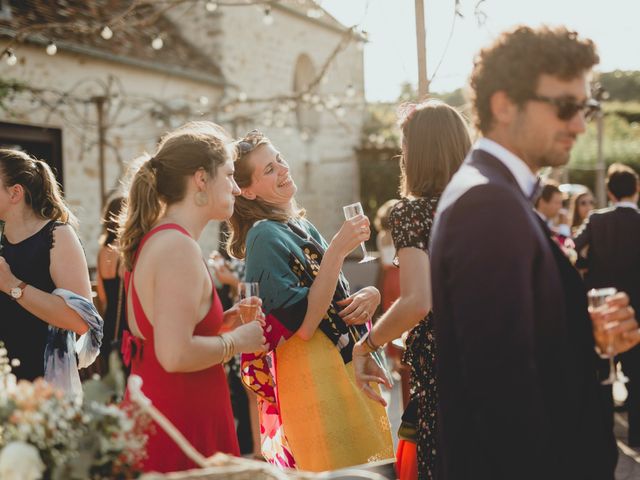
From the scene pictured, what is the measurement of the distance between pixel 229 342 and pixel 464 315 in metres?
1.05

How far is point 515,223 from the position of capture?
1.78 meters

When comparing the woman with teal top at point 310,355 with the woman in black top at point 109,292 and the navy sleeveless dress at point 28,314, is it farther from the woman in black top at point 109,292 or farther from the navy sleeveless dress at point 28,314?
the woman in black top at point 109,292

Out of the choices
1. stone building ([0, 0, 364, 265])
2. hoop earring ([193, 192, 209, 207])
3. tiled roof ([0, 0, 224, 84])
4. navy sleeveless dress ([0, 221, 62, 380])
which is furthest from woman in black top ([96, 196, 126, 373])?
tiled roof ([0, 0, 224, 84])

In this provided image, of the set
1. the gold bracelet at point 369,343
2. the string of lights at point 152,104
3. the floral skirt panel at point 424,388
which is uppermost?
the string of lights at point 152,104

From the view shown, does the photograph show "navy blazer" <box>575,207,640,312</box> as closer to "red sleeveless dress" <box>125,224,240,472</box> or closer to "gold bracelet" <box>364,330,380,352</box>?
"gold bracelet" <box>364,330,380,352</box>

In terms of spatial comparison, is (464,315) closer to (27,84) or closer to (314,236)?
(314,236)

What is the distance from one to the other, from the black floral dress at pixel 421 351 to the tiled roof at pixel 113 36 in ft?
25.0

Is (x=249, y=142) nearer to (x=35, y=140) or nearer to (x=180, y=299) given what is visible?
(x=180, y=299)

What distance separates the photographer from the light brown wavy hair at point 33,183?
364cm

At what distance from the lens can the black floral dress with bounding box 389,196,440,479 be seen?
2867mm

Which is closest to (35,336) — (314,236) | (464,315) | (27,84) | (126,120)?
(314,236)

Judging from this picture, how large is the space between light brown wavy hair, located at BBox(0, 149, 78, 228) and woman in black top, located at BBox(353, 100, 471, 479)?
1604 millimetres

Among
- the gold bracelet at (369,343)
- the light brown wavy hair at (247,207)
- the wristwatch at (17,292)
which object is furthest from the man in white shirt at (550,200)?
the wristwatch at (17,292)

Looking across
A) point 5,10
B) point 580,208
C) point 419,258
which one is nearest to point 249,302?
point 419,258
